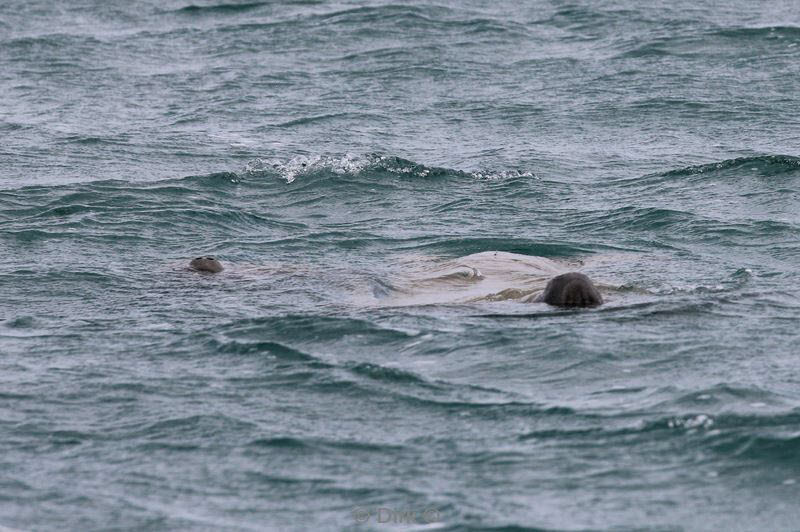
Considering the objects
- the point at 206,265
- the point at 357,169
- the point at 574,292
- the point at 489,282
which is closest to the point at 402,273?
the point at 489,282

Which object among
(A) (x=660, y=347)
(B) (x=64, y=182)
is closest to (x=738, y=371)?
(A) (x=660, y=347)

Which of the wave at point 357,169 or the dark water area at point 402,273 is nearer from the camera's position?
the dark water area at point 402,273

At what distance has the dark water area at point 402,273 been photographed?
754 centimetres

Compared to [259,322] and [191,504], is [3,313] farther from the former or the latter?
[191,504]

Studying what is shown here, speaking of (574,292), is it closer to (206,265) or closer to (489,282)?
(489,282)

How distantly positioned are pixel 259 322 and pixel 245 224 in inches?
190

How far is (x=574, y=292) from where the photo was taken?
10.7m

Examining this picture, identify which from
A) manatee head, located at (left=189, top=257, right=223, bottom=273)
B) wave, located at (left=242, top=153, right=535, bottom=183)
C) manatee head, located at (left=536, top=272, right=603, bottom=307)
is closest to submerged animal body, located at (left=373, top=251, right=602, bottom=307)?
manatee head, located at (left=536, top=272, right=603, bottom=307)

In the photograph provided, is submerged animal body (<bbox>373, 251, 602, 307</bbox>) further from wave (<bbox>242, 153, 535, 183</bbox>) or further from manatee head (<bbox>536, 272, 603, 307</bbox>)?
wave (<bbox>242, 153, 535, 183</bbox>)

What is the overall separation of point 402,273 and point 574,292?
100 inches

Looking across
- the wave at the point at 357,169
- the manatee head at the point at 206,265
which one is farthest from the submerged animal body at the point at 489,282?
the wave at the point at 357,169

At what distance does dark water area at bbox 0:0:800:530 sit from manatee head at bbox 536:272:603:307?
0.15m

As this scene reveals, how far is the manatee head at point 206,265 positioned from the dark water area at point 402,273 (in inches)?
13.0

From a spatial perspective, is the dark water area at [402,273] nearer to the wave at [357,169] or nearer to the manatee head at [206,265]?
the wave at [357,169]
